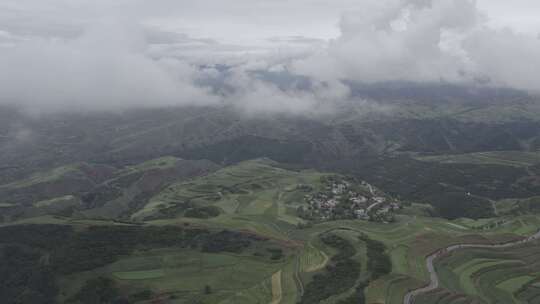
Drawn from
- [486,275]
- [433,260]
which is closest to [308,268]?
[433,260]

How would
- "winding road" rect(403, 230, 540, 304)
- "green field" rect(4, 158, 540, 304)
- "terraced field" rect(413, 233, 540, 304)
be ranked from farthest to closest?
"green field" rect(4, 158, 540, 304) → "winding road" rect(403, 230, 540, 304) → "terraced field" rect(413, 233, 540, 304)

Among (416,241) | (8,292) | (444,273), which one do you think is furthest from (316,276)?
(8,292)

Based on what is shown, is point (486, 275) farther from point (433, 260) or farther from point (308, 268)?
point (308, 268)

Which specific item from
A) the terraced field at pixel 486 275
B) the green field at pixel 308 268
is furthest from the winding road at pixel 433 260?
the green field at pixel 308 268

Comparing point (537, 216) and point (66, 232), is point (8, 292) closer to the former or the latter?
point (66, 232)

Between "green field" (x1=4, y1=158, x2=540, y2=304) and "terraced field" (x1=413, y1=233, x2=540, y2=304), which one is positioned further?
"green field" (x1=4, y1=158, x2=540, y2=304)

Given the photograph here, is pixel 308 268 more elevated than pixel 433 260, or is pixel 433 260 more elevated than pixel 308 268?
pixel 433 260

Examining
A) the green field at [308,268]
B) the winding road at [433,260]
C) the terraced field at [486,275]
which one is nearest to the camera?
the terraced field at [486,275]

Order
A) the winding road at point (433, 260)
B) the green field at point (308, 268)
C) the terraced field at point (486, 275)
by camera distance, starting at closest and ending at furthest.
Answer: the terraced field at point (486, 275)
the winding road at point (433, 260)
the green field at point (308, 268)

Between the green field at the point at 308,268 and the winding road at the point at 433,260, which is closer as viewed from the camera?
the winding road at the point at 433,260

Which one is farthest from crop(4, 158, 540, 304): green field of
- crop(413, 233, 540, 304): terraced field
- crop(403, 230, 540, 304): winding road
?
crop(403, 230, 540, 304): winding road

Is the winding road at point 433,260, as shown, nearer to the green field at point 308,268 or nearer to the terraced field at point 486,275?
the terraced field at point 486,275

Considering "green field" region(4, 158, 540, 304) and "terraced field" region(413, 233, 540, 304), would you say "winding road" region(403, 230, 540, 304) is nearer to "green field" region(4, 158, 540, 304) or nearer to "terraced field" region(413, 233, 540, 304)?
"terraced field" region(413, 233, 540, 304)
